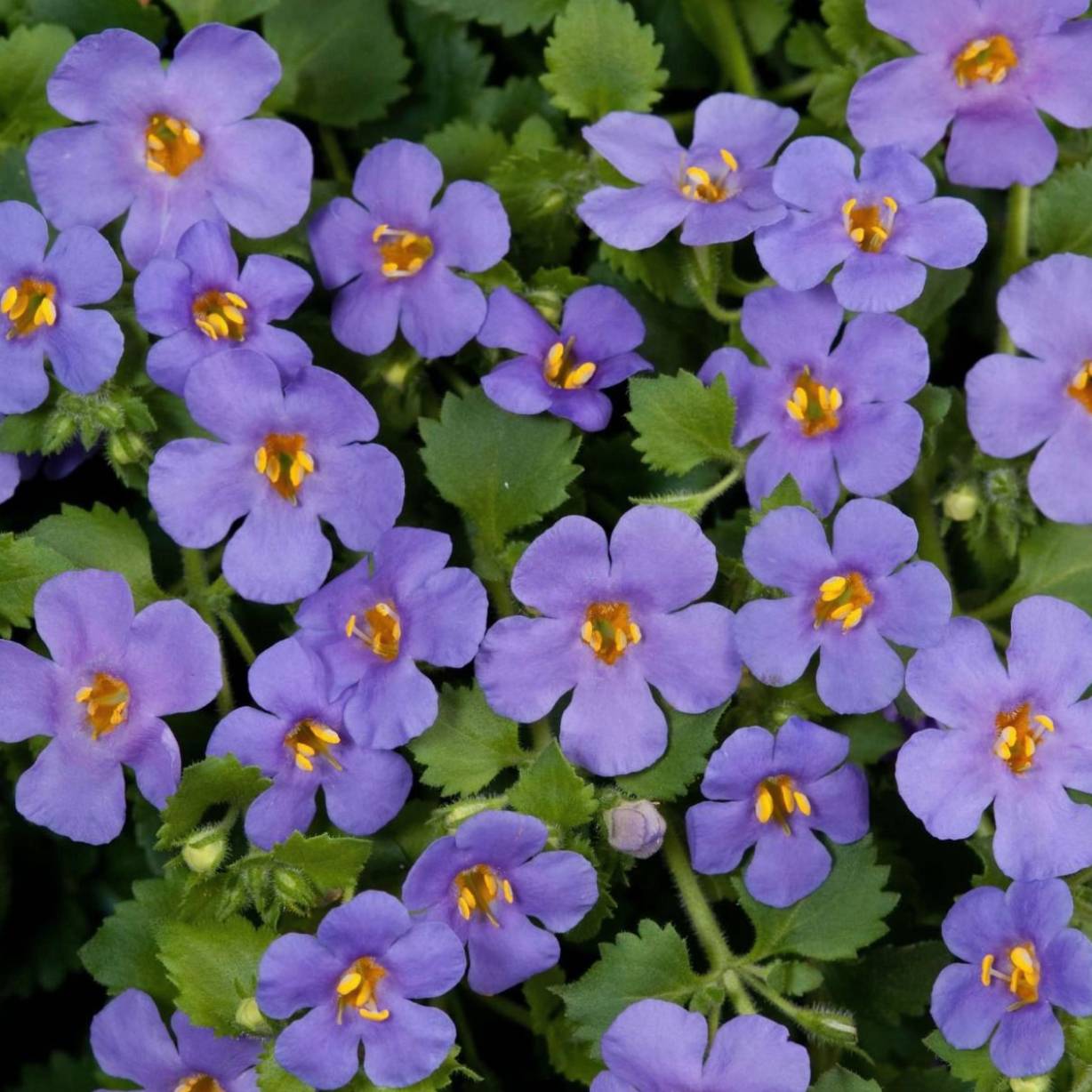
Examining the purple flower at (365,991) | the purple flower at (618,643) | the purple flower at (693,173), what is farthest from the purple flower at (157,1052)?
the purple flower at (693,173)

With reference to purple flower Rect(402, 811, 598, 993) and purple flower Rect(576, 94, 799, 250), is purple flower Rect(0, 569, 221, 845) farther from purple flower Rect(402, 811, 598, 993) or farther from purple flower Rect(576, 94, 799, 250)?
purple flower Rect(576, 94, 799, 250)

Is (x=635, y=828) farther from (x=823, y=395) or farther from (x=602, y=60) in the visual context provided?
(x=602, y=60)

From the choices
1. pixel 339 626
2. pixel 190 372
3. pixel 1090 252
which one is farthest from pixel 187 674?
pixel 1090 252

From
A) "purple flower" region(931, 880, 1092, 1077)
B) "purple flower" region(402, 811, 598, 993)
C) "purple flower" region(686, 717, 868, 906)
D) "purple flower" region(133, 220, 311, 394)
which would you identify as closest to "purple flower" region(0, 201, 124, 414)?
"purple flower" region(133, 220, 311, 394)

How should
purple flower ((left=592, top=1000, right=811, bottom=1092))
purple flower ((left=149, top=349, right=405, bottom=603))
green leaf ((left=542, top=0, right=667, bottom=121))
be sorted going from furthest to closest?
green leaf ((left=542, top=0, right=667, bottom=121))
purple flower ((left=149, top=349, right=405, bottom=603))
purple flower ((left=592, top=1000, right=811, bottom=1092))

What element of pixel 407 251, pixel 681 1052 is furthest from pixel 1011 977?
pixel 407 251

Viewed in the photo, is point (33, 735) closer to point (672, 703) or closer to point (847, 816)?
point (672, 703)
